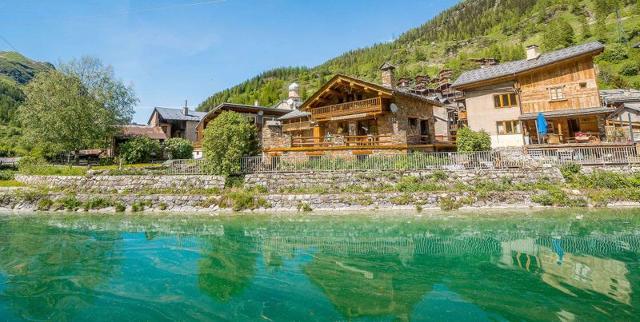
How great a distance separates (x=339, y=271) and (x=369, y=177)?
1114 centimetres

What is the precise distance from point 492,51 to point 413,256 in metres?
95.7

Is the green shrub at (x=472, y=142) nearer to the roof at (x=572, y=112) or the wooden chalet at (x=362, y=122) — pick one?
the wooden chalet at (x=362, y=122)

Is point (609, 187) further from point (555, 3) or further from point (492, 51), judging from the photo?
point (555, 3)

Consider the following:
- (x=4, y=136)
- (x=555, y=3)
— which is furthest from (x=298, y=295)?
(x=555, y=3)

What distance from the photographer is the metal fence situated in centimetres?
1756

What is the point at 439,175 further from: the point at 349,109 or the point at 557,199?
the point at 349,109

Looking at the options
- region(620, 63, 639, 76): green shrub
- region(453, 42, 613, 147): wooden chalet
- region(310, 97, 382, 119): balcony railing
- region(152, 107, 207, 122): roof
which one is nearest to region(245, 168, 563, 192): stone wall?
region(310, 97, 382, 119): balcony railing

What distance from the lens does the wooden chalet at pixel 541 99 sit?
22578 millimetres

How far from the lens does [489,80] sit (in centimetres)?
2631

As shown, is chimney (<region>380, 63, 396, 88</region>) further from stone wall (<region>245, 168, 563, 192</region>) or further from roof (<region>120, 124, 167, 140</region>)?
roof (<region>120, 124, 167, 140</region>)

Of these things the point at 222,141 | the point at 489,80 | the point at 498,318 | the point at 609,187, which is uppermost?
the point at 489,80

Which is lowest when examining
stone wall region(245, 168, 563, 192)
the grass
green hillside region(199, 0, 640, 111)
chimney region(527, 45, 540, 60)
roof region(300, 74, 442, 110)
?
stone wall region(245, 168, 563, 192)

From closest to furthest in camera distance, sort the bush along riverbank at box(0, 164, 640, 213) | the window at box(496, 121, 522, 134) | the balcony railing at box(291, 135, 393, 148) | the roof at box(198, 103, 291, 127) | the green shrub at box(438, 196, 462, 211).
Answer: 1. the bush along riverbank at box(0, 164, 640, 213)
2. the green shrub at box(438, 196, 462, 211)
3. the balcony railing at box(291, 135, 393, 148)
4. the window at box(496, 121, 522, 134)
5. the roof at box(198, 103, 291, 127)

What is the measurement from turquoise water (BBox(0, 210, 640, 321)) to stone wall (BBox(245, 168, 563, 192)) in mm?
3720
